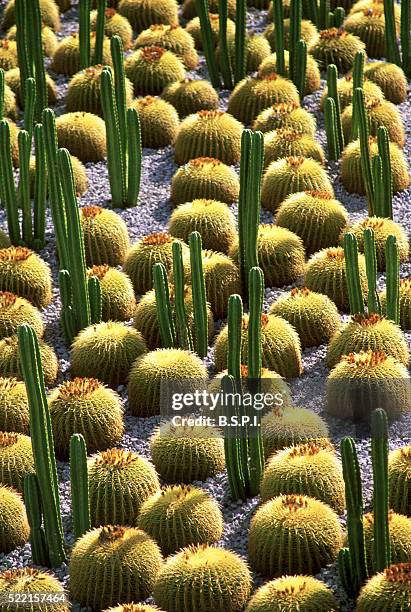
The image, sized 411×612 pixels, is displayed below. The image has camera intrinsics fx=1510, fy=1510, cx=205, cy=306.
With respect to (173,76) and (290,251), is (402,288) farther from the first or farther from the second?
(173,76)

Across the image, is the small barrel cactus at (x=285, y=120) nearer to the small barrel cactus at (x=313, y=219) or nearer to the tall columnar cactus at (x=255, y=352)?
the small barrel cactus at (x=313, y=219)

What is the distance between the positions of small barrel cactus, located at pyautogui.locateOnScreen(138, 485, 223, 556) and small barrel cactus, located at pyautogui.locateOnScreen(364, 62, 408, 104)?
4.98 meters

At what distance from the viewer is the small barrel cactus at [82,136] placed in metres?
10.8

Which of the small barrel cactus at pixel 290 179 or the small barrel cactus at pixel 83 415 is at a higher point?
the small barrel cactus at pixel 290 179

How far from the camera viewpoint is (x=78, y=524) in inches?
289

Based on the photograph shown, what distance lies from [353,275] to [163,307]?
1094 mm

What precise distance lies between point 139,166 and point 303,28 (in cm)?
266

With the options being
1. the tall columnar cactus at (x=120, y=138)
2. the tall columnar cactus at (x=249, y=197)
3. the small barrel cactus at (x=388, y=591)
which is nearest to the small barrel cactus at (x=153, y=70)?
the tall columnar cactus at (x=120, y=138)

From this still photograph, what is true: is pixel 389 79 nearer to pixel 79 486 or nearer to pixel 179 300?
pixel 179 300

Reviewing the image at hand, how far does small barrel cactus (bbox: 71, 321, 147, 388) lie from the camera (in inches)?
343

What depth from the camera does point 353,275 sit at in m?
8.58

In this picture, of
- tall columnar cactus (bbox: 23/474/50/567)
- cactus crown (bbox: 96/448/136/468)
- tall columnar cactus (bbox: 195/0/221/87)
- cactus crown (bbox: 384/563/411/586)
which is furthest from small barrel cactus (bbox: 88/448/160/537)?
tall columnar cactus (bbox: 195/0/221/87)

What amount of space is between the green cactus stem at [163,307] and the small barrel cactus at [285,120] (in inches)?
101

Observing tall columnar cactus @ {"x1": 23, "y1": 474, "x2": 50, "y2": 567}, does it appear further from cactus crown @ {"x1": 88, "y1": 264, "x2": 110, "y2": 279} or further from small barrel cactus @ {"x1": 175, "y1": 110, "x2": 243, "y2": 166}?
small barrel cactus @ {"x1": 175, "y1": 110, "x2": 243, "y2": 166}
